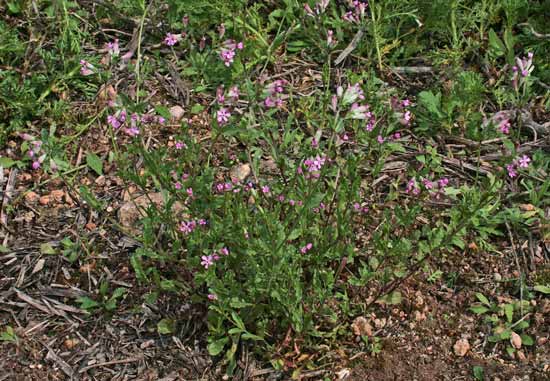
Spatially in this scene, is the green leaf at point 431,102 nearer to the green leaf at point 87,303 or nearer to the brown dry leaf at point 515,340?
the brown dry leaf at point 515,340

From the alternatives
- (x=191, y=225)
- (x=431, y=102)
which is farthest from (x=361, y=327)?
(x=431, y=102)

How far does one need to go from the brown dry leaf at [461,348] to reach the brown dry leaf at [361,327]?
38cm

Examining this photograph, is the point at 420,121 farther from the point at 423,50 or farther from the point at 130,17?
the point at 130,17

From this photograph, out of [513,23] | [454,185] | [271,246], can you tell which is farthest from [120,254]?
[513,23]

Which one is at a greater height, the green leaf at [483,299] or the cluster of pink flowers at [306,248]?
Result: the cluster of pink flowers at [306,248]

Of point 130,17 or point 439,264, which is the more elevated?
point 130,17

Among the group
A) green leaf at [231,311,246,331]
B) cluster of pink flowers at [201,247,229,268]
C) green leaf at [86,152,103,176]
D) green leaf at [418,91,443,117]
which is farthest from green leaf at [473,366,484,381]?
green leaf at [86,152,103,176]

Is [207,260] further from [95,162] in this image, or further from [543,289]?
[543,289]

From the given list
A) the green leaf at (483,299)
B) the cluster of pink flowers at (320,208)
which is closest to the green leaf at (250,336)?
the cluster of pink flowers at (320,208)

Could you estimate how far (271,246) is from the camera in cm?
262

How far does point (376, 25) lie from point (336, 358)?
6.62 ft

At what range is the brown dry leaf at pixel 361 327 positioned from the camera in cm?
316

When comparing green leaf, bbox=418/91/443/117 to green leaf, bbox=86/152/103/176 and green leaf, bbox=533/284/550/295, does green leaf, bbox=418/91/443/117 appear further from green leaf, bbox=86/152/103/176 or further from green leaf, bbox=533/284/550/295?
green leaf, bbox=86/152/103/176

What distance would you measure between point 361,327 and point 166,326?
34.0 inches
